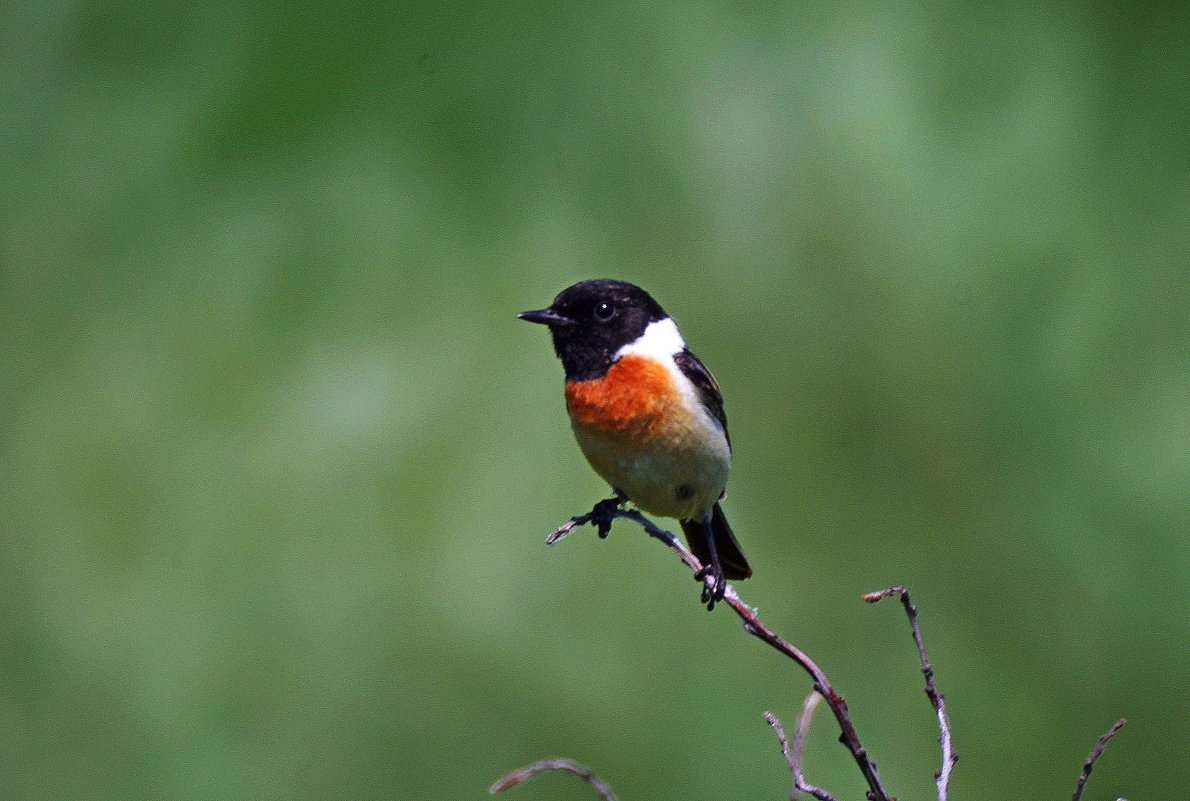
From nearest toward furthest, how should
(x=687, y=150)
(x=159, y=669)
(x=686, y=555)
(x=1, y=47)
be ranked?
(x=686, y=555), (x=159, y=669), (x=687, y=150), (x=1, y=47)

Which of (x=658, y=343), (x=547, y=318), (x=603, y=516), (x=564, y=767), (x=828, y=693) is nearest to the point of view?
(x=828, y=693)

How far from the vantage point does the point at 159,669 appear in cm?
648

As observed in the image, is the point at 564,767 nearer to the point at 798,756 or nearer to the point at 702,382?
the point at 798,756

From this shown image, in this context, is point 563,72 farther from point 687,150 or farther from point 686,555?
point 686,555

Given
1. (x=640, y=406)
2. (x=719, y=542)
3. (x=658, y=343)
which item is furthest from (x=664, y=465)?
(x=719, y=542)

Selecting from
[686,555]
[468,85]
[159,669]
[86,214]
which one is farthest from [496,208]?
[686,555]

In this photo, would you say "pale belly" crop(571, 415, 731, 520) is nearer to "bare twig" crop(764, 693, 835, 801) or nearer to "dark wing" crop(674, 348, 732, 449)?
"dark wing" crop(674, 348, 732, 449)

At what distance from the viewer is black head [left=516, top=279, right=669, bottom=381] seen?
149 inches

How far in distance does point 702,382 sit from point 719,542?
57 cm

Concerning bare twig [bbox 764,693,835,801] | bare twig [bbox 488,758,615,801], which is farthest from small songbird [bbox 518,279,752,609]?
bare twig [bbox 488,758,615,801]

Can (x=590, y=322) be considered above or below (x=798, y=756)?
above

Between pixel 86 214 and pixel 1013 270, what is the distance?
5.13 m

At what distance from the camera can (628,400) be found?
143 inches

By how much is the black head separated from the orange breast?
0.08 metres
